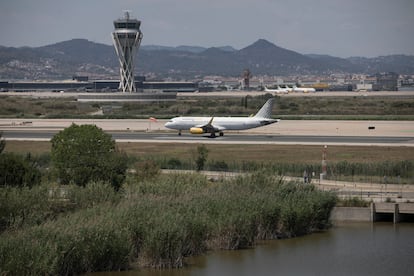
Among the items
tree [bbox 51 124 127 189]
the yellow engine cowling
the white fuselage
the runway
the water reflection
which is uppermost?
tree [bbox 51 124 127 189]

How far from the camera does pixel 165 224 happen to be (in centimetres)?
5506

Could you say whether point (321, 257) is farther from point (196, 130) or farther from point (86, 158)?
point (196, 130)

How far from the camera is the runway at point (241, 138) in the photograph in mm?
120000

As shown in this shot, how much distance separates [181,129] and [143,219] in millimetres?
82534

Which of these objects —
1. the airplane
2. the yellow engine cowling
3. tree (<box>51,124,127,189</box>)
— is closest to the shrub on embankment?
tree (<box>51,124,127,189</box>)

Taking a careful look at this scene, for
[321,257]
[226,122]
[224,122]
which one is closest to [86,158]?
[321,257]

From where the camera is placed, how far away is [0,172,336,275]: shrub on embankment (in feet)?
163

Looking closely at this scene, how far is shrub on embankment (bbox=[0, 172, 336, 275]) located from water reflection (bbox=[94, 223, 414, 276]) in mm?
1008

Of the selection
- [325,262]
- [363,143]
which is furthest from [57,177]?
[363,143]

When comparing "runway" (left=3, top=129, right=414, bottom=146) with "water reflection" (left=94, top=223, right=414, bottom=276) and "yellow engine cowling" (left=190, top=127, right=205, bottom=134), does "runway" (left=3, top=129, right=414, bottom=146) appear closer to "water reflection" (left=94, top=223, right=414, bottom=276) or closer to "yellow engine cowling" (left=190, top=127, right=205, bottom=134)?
"yellow engine cowling" (left=190, top=127, right=205, bottom=134)

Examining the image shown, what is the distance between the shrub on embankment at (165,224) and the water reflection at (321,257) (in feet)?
3.31

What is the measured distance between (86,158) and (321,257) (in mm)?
23124

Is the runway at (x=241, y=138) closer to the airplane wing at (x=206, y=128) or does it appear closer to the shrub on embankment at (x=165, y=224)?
the airplane wing at (x=206, y=128)

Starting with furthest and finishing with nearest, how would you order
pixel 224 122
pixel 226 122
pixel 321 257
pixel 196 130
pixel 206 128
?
pixel 226 122
pixel 224 122
pixel 196 130
pixel 206 128
pixel 321 257
